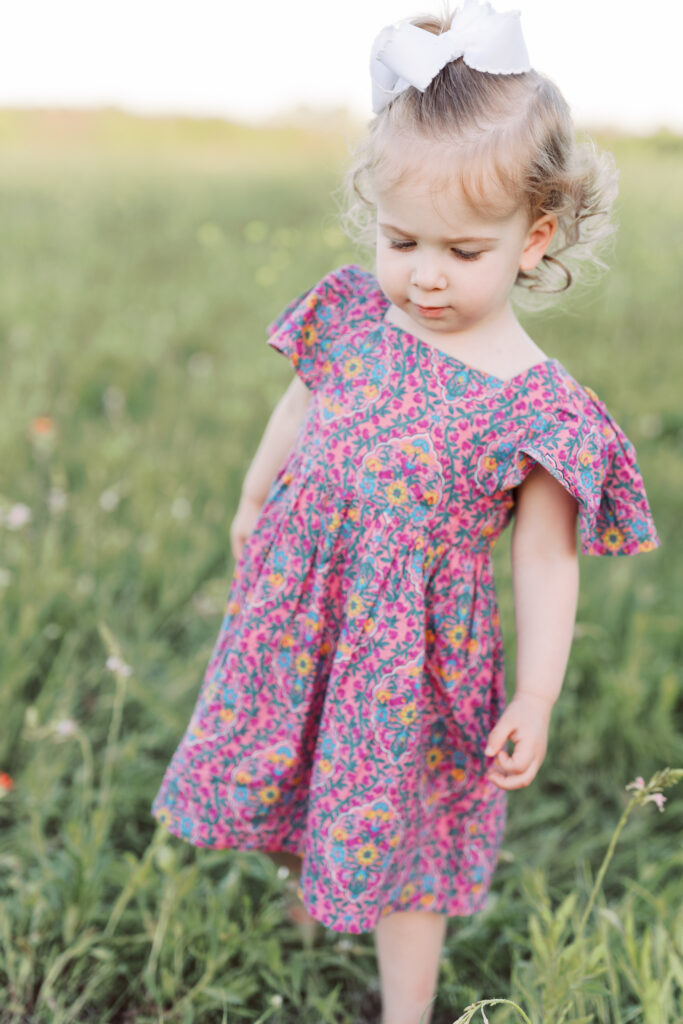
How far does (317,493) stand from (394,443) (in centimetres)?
15

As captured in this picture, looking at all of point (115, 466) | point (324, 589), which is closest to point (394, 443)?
point (324, 589)

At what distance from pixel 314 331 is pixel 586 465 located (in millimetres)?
485

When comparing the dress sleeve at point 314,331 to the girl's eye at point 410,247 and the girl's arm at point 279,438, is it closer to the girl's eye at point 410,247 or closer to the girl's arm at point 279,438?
the girl's arm at point 279,438

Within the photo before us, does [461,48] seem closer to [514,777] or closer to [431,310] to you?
[431,310]

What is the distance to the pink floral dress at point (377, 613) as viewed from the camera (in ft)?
4.82

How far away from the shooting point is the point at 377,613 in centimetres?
151

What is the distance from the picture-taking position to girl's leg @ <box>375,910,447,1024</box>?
1.69 meters

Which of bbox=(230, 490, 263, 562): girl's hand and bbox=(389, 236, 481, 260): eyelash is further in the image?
bbox=(230, 490, 263, 562): girl's hand

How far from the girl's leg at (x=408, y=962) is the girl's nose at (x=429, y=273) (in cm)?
103

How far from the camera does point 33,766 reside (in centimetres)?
203

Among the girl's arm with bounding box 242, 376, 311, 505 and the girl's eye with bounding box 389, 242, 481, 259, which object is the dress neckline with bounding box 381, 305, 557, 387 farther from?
the girl's arm with bounding box 242, 376, 311, 505

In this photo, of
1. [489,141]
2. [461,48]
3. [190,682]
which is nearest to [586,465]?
[489,141]

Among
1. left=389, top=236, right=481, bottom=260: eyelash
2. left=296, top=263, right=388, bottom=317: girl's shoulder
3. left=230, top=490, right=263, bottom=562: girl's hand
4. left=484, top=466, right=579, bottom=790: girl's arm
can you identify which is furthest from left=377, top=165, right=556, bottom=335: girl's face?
left=230, top=490, right=263, bottom=562: girl's hand

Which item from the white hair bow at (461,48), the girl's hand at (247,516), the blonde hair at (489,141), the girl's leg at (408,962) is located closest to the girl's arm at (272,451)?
the girl's hand at (247,516)
